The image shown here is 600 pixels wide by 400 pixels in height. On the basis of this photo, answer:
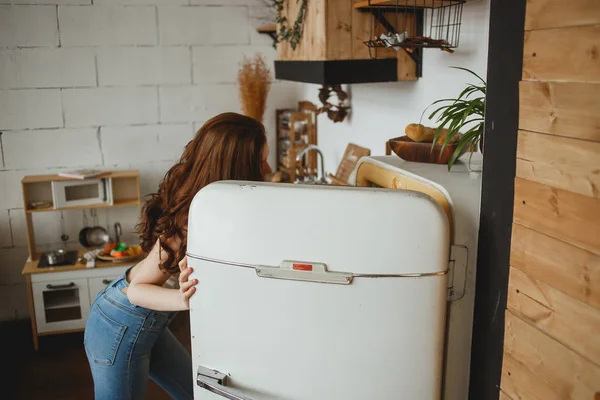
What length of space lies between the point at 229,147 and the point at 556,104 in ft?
3.02

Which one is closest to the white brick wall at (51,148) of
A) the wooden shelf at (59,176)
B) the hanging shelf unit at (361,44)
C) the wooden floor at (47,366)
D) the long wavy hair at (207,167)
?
the wooden shelf at (59,176)

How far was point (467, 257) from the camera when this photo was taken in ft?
4.71

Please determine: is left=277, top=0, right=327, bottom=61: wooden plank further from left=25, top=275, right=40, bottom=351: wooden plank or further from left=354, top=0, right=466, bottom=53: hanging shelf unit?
left=25, top=275, right=40, bottom=351: wooden plank

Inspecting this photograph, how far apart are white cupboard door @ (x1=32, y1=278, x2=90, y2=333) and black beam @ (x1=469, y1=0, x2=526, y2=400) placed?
9.51 feet

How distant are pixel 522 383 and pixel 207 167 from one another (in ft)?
3.25

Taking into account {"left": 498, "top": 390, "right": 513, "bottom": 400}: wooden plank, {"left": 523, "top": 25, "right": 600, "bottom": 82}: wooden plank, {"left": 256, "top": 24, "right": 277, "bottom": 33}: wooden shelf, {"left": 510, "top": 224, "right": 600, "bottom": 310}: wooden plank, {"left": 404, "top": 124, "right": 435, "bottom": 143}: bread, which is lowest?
{"left": 498, "top": 390, "right": 513, "bottom": 400}: wooden plank

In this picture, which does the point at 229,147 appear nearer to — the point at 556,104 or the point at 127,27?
the point at 556,104

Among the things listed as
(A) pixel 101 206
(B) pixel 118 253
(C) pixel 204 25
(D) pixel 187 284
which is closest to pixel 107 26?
(C) pixel 204 25

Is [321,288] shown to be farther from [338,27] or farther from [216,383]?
[338,27]

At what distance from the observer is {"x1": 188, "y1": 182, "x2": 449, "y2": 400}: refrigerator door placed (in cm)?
132

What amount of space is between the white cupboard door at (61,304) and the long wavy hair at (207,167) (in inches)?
88.1

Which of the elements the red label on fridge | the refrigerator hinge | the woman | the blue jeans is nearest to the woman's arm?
the woman

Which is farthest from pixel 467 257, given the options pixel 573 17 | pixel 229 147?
pixel 229 147

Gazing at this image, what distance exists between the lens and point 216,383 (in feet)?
4.95
